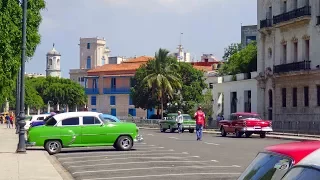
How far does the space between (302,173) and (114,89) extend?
11051cm

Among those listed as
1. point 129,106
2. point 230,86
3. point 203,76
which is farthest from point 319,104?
point 129,106

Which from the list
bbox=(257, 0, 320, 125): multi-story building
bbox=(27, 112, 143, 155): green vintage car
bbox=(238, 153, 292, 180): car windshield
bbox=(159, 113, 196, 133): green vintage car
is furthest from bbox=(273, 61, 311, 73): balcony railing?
bbox=(238, 153, 292, 180): car windshield

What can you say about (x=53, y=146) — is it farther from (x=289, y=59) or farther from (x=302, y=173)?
(x=289, y=59)

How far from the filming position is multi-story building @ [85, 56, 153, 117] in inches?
4446

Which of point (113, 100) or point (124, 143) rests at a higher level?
point (113, 100)

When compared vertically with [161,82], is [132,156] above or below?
below

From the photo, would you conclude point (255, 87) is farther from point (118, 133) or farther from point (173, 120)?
point (118, 133)

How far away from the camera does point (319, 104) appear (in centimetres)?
5069

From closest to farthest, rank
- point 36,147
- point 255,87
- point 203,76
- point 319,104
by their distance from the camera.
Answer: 1. point 36,147
2. point 319,104
3. point 255,87
4. point 203,76

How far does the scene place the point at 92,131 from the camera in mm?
26719

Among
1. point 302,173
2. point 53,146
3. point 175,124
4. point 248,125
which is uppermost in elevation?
point 302,173

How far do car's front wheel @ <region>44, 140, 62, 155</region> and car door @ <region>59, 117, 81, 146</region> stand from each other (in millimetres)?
318

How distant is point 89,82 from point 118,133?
3637 inches

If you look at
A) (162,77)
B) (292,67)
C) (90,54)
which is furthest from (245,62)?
(90,54)
